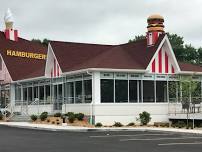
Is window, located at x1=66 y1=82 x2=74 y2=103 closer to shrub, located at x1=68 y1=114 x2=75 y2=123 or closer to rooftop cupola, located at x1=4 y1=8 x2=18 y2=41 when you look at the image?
shrub, located at x1=68 y1=114 x2=75 y2=123

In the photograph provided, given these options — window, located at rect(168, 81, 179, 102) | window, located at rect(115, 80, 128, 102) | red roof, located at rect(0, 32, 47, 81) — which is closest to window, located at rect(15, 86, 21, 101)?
red roof, located at rect(0, 32, 47, 81)

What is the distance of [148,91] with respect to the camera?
35.7 m

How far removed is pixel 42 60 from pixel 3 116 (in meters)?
14.1

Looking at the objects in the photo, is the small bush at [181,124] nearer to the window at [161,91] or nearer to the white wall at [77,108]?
the window at [161,91]

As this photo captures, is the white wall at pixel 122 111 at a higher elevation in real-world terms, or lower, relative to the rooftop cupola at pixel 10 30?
lower

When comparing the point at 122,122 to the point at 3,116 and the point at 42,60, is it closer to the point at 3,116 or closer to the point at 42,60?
the point at 3,116

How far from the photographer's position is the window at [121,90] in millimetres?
34219

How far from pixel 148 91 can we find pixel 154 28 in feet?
16.0

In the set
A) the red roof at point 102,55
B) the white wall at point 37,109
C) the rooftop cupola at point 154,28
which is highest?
the rooftop cupola at point 154,28

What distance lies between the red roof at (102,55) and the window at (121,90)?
1147 mm

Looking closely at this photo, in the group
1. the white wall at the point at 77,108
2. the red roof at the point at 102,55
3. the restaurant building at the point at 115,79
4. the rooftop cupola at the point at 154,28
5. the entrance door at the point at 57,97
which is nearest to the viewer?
the restaurant building at the point at 115,79

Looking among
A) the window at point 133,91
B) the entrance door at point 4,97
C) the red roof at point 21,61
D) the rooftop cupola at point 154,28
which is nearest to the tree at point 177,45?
the red roof at point 21,61

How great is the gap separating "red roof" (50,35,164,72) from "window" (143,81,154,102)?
1425mm

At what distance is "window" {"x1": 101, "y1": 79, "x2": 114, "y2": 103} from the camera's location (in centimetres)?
3378
